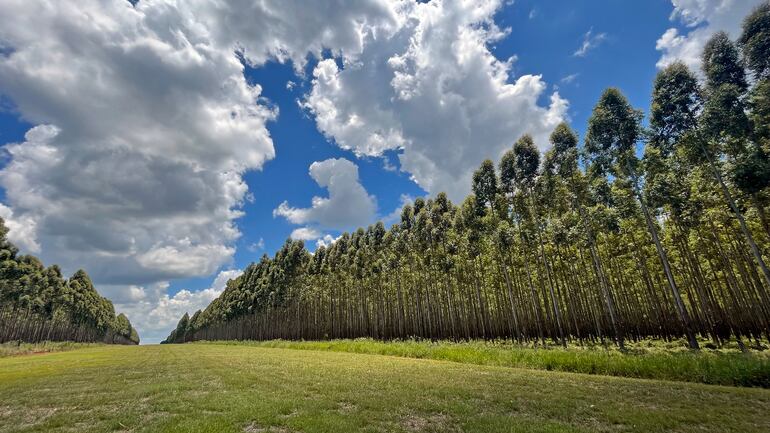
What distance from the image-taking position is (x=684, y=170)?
2889 cm

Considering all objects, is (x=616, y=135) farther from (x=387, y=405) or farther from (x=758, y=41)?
(x=387, y=405)

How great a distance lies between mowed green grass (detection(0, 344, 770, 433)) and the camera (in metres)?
8.11

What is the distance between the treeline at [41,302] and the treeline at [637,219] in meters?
65.2

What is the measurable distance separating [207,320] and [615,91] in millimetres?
179153

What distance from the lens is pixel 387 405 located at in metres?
10.1

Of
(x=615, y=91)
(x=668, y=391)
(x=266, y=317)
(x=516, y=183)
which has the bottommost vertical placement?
(x=668, y=391)

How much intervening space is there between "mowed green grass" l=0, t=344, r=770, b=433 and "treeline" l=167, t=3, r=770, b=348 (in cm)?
1737

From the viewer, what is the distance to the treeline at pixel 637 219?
22.0 m

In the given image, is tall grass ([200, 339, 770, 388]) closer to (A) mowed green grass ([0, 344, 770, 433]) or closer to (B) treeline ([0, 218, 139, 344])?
(A) mowed green grass ([0, 344, 770, 433])

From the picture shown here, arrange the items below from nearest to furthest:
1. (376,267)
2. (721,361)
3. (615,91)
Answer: (721,361) < (615,91) < (376,267)

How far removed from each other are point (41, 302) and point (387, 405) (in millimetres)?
102954

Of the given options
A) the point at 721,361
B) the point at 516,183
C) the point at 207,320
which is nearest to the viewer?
the point at 721,361

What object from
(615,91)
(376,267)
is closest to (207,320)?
(376,267)

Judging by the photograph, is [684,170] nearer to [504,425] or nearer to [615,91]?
[615,91]
